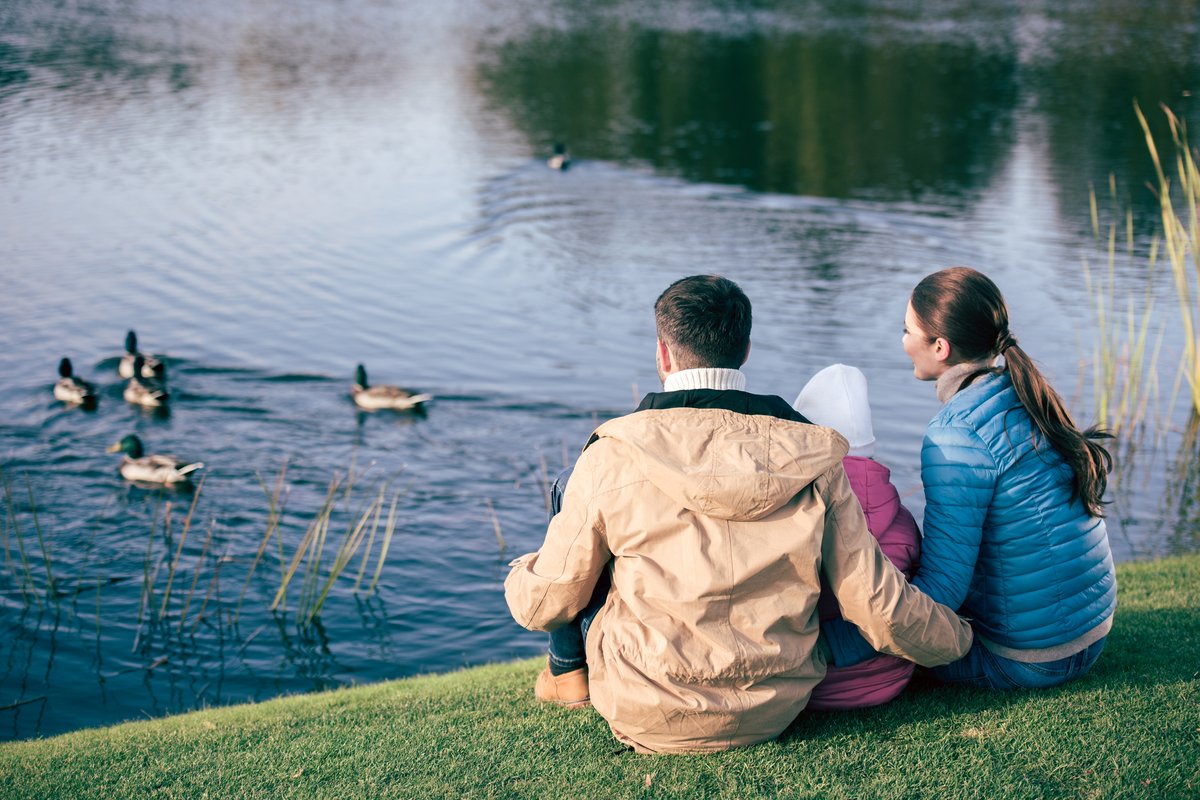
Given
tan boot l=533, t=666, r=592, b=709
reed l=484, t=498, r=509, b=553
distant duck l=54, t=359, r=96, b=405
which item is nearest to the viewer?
tan boot l=533, t=666, r=592, b=709

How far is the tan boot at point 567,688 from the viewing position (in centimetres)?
483

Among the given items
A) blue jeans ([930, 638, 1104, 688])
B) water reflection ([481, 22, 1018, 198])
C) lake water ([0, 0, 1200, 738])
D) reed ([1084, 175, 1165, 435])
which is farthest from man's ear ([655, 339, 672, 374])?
water reflection ([481, 22, 1018, 198])

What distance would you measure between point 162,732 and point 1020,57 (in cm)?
4088

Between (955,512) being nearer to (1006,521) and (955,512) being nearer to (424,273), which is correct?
(1006,521)

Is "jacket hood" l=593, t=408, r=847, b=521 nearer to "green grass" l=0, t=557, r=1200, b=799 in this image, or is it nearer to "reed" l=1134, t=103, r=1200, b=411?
"green grass" l=0, t=557, r=1200, b=799

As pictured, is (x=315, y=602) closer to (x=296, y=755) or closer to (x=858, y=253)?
(x=296, y=755)

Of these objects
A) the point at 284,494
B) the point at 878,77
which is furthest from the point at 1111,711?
the point at 878,77

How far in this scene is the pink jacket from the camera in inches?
172

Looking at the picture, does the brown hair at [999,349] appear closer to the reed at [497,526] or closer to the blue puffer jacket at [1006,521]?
the blue puffer jacket at [1006,521]

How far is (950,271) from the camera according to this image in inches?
179

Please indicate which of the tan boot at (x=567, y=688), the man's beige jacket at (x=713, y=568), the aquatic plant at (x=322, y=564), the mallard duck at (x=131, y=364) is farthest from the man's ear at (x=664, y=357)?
the mallard duck at (x=131, y=364)

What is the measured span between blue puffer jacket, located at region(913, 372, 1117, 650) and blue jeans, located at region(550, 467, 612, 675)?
4.03ft

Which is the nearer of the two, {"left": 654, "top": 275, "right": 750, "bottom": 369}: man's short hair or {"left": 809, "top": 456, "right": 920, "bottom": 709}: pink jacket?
{"left": 654, "top": 275, "right": 750, "bottom": 369}: man's short hair

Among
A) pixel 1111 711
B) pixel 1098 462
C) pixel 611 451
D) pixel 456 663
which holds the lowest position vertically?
pixel 456 663
